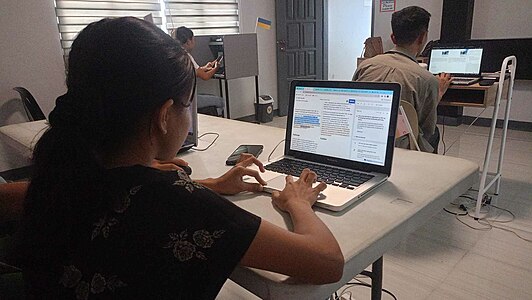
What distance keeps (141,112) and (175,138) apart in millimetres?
103

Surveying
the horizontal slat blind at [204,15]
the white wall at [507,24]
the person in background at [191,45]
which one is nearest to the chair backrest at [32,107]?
the person in background at [191,45]

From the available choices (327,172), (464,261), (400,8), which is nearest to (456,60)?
(464,261)

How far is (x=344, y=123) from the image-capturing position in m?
1.10

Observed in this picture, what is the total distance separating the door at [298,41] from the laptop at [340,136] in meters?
4.00

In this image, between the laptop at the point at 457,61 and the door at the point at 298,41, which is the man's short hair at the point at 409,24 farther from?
the door at the point at 298,41

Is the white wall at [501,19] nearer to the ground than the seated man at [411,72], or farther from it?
farther from it

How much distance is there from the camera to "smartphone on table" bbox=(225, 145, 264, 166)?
1282 mm

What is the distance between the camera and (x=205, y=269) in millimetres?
570

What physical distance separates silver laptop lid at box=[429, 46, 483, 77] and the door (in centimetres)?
210

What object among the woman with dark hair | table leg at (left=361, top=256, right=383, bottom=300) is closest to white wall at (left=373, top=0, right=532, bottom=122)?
table leg at (left=361, top=256, right=383, bottom=300)

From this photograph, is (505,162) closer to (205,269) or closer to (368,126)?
(368,126)

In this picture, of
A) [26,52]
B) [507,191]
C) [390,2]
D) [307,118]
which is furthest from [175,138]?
[390,2]

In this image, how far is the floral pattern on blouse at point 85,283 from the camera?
575 mm

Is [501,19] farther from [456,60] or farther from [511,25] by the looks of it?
[456,60]
